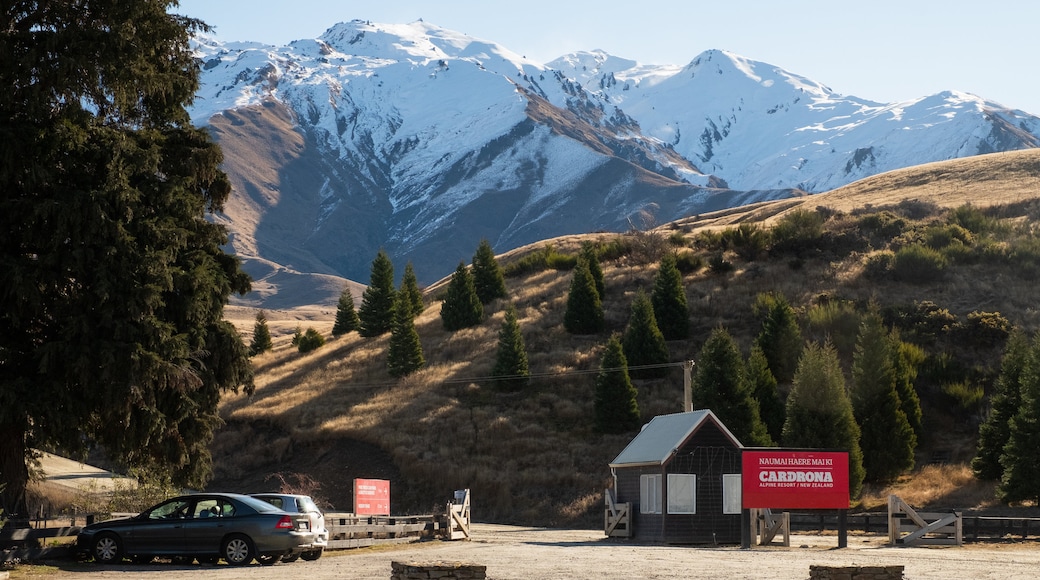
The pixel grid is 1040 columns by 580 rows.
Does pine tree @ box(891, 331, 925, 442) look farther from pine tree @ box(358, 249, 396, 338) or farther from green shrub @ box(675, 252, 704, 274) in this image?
pine tree @ box(358, 249, 396, 338)

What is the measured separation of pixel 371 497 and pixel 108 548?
12892 mm

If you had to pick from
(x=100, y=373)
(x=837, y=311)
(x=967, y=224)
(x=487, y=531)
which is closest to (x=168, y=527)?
(x=100, y=373)

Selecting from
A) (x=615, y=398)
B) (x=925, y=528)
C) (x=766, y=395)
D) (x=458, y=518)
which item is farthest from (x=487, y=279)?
(x=925, y=528)

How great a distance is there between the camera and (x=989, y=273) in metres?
79.9

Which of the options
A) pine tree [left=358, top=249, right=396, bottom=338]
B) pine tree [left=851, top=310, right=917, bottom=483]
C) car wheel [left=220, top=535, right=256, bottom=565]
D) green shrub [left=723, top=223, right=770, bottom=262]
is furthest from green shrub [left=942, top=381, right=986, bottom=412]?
car wheel [left=220, top=535, right=256, bottom=565]

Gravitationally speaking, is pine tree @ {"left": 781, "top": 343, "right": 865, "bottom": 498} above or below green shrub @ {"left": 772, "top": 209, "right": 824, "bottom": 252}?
below

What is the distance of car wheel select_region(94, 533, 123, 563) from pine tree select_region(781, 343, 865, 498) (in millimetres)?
33648

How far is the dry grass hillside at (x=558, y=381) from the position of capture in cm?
5997

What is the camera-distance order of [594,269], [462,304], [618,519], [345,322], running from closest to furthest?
[618,519]
[462,304]
[594,269]
[345,322]

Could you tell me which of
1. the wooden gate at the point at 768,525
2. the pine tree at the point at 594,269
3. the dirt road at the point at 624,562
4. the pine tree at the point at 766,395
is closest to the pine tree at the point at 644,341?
the pine tree at the point at 766,395

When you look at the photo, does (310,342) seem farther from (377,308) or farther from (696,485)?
(696,485)

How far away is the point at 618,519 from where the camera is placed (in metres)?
40.0

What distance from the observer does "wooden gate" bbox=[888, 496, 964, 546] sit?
116 feet

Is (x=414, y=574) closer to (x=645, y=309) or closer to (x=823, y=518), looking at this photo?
(x=823, y=518)
